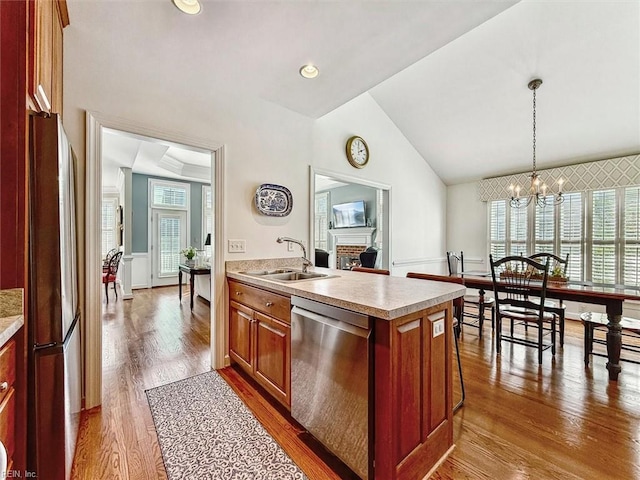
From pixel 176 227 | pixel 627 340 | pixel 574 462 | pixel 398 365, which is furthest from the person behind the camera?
pixel 176 227

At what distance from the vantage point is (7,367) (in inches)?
39.8

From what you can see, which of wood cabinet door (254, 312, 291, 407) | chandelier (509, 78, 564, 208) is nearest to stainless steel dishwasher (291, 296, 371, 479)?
wood cabinet door (254, 312, 291, 407)

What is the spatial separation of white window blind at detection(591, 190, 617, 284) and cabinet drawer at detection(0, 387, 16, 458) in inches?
239

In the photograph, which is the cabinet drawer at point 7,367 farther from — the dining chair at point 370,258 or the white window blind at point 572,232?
the white window blind at point 572,232

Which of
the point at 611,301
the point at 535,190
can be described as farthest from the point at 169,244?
the point at 611,301

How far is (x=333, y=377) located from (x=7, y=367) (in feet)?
4.24

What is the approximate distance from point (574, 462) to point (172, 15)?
364cm

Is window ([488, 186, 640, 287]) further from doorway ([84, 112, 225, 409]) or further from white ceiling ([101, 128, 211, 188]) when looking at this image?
doorway ([84, 112, 225, 409])

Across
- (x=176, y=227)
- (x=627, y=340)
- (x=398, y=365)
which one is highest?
(x=176, y=227)

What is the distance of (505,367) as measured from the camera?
107 inches

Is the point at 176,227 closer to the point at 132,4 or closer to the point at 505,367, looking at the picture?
the point at 132,4

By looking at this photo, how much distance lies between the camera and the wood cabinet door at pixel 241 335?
2.34 metres

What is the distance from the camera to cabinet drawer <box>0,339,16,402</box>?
96 cm

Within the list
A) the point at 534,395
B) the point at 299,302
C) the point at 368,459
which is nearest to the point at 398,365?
the point at 368,459
